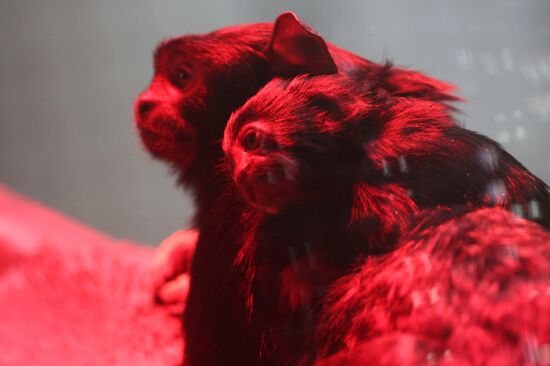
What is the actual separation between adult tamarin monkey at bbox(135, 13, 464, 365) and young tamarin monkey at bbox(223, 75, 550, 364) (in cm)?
8

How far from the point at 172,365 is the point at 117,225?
3.26 feet

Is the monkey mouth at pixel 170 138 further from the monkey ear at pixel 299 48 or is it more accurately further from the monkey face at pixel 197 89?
the monkey ear at pixel 299 48

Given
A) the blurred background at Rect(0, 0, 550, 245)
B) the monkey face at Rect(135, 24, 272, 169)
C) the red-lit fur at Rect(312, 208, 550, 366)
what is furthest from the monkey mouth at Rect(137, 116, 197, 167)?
the red-lit fur at Rect(312, 208, 550, 366)

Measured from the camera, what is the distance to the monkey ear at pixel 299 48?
38.9 inches

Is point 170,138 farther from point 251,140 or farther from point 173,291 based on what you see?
point 173,291

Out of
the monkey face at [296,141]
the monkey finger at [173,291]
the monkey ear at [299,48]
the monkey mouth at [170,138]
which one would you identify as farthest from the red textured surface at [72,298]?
the monkey ear at [299,48]

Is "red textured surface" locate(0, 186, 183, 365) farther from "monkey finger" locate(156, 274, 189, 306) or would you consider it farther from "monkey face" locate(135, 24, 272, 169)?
"monkey face" locate(135, 24, 272, 169)

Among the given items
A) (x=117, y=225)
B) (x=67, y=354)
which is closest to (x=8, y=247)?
(x=117, y=225)

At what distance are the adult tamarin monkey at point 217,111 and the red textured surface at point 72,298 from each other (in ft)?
0.72

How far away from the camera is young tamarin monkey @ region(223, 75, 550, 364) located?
0.85m

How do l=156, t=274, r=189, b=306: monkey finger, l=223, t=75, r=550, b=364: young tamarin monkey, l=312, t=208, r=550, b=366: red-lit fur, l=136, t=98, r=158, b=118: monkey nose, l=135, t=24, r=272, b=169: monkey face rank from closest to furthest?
l=312, t=208, r=550, b=366: red-lit fur, l=223, t=75, r=550, b=364: young tamarin monkey, l=135, t=24, r=272, b=169: monkey face, l=136, t=98, r=158, b=118: monkey nose, l=156, t=274, r=189, b=306: monkey finger

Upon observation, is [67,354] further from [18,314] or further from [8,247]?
[8,247]

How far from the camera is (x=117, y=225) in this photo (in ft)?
6.93

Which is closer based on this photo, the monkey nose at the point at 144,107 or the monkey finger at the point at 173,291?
the monkey nose at the point at 144,107
